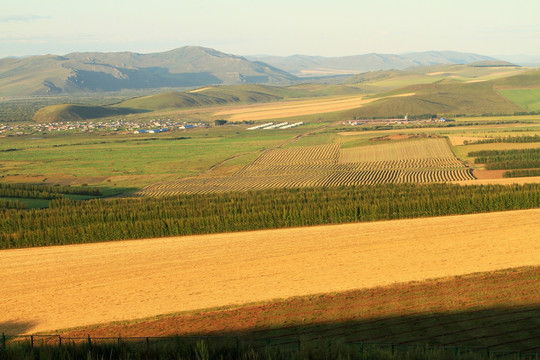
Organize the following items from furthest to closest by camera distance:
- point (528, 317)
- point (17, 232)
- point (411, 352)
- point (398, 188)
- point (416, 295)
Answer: point (398, 188), point (17, 232), point (416, 295), point (528, 317), point (411, 352)

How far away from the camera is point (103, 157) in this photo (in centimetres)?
10506

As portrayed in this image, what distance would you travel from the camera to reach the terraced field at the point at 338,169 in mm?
69625

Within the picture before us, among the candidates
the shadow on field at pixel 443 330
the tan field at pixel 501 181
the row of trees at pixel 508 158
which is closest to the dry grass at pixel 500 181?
the tan field at pixel 501 181

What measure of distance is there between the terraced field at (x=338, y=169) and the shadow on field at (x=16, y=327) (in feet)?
131

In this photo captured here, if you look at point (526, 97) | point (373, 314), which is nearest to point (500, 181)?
point (373, 314)

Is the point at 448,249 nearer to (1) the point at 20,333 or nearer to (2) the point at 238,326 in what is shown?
(2) the point at 238,326

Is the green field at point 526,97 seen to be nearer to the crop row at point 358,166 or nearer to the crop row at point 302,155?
the crop row at point 302,155

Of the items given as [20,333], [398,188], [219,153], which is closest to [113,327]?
[20,333]

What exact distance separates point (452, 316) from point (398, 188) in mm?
32043

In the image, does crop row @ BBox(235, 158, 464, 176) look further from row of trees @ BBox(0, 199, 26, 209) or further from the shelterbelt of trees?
row of trees @ BBox(0, 199, 26, 209)

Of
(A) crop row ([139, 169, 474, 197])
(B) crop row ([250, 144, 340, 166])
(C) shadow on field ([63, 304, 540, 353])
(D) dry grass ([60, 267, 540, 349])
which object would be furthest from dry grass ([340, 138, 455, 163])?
(C) shadow on field ([63, 304, 540, 353])

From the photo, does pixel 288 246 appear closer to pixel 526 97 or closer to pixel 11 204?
pixel 11 204

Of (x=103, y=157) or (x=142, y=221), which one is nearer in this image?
(x=142, y=221)

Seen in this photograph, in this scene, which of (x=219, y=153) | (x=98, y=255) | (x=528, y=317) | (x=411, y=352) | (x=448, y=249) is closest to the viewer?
(x=411, y=352)
